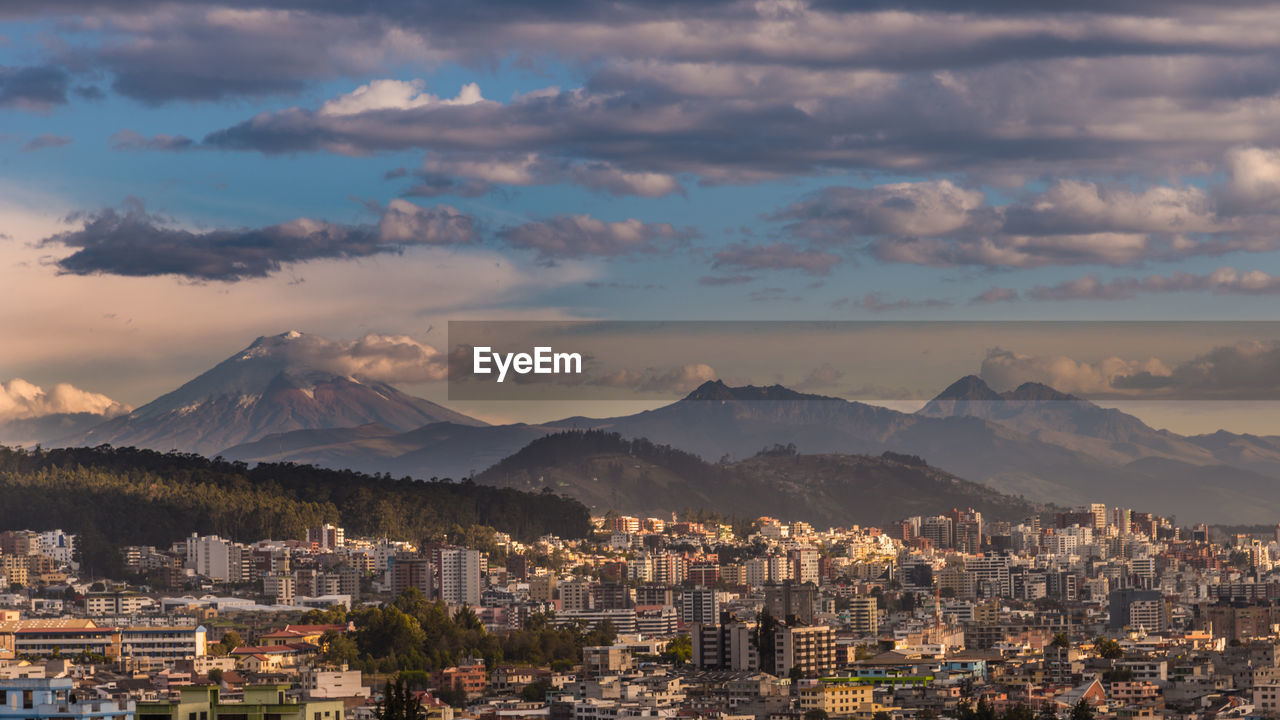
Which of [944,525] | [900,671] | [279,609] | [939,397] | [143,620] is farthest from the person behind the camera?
[939,397]

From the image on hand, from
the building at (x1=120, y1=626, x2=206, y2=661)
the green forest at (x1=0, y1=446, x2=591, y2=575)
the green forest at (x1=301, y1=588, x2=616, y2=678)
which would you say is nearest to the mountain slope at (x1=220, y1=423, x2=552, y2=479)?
the green forest at (x1=0, y1=446, x2=591, y2=575)

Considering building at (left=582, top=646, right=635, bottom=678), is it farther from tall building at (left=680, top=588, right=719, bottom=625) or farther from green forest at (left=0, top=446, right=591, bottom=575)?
green forest at (left=0, top=446, right=591, bottom=575)

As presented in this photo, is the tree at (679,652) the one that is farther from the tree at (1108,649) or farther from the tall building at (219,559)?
the tall building at (219,559)

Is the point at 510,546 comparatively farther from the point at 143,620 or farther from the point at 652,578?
the point at 143,620

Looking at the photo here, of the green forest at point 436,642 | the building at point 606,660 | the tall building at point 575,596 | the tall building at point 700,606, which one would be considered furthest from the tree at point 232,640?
the tall building at point 700,606

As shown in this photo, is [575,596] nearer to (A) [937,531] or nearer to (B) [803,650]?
(B) [803,650]

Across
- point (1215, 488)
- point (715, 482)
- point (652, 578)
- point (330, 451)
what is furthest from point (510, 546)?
point (1215, 488)
